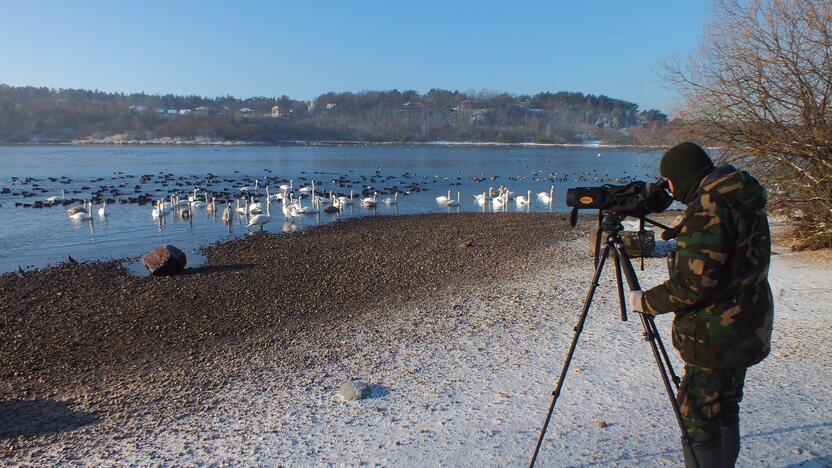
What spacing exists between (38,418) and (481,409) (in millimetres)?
4162

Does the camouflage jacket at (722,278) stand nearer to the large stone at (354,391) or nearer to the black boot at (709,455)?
the black boot at (709,455)

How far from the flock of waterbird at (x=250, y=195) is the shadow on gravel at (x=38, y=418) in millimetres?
16947

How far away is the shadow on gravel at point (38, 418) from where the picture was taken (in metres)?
5.37

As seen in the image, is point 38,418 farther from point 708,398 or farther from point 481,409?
point 708,398

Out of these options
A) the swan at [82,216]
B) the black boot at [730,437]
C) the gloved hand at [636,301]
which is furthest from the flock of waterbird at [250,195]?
the black boot at [730,437]

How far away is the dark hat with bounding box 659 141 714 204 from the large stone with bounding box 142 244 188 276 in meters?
12.1

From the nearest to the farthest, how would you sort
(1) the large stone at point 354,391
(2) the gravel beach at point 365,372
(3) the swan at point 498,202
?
(2) the gravel beach at point 365,372 → (1) the large stone at point 354,391 → (3) the swan at point 498,202

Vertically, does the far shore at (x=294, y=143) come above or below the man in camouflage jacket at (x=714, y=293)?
below

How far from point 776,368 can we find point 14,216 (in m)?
29.1

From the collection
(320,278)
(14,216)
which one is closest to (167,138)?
(14,216)

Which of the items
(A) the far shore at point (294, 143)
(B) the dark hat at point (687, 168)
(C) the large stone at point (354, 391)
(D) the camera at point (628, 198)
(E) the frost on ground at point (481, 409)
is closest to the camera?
(B) the dark hat at point (687, 168)

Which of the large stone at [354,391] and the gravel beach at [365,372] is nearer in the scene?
the gravel beach at [365,372]

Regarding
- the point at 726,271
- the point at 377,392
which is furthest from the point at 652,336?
the point at 377,392

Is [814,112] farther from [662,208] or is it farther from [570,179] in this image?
[570,179]
